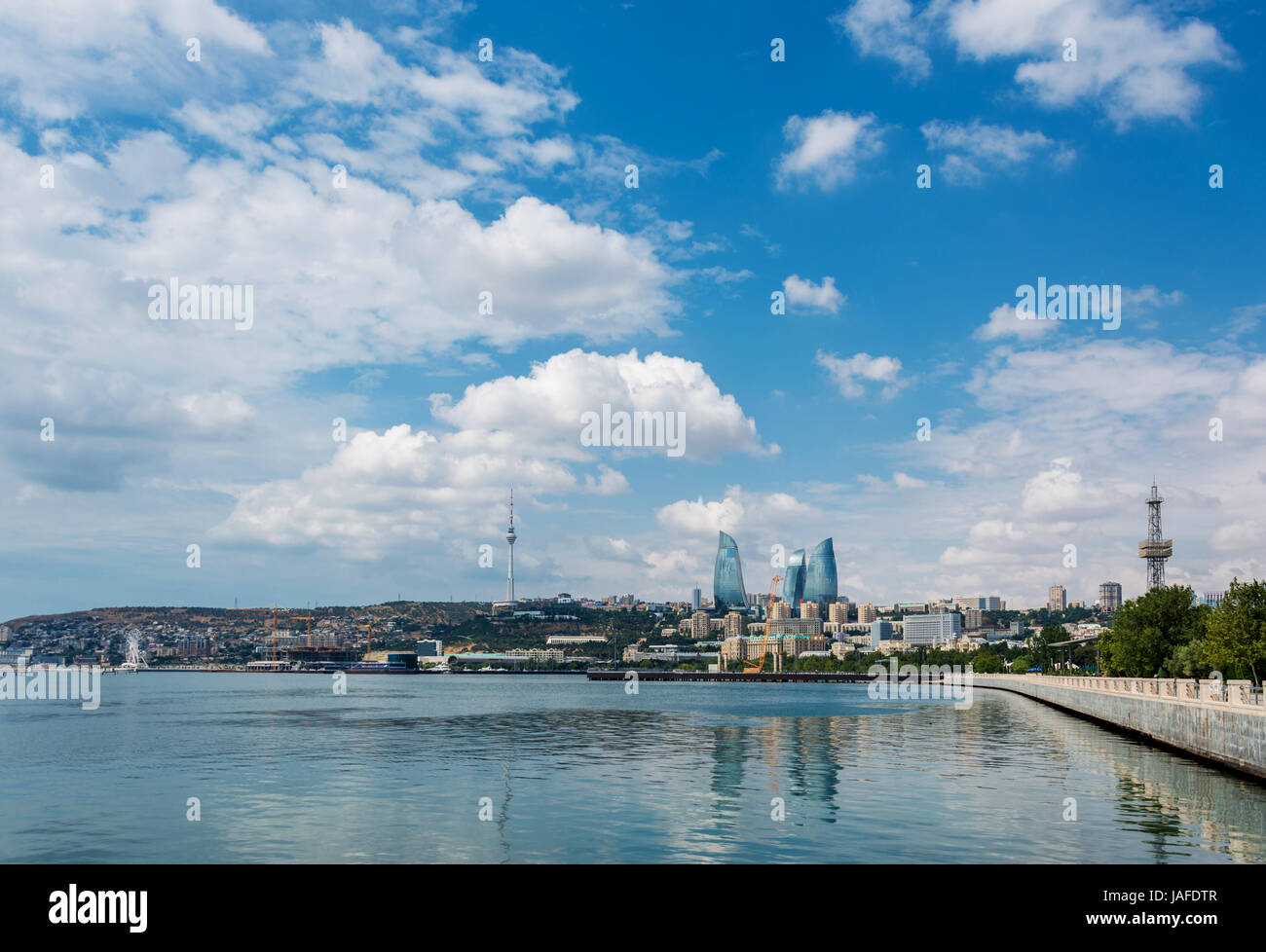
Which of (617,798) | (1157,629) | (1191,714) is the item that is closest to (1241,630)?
(1191,714)

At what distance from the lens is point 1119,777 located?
36562 millimetres

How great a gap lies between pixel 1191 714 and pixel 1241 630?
63.7 ft

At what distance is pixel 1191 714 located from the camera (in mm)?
42625

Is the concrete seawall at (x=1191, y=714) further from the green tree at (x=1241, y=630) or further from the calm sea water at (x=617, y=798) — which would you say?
the green tree at (x=1241, y=630)

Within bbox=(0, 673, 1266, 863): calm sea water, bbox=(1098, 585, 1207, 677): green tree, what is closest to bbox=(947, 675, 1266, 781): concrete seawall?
bbox=(0, 673, 1266, 863): calm sea water

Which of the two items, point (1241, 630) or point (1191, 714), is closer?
point (1191, 714)

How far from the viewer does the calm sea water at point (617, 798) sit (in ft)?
76.5

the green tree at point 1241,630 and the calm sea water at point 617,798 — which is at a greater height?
the green tree at point 1241,630

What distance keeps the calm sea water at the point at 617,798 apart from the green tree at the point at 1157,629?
33300mm

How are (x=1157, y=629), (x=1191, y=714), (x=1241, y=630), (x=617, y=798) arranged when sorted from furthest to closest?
1. (x=1157, y=629)
2. (x=1241, y=630)
3. (x=1191, y=714)
4. (x=617, y=798)

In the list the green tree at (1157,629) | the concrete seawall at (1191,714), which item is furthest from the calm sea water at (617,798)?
the green tree at (1157,629)

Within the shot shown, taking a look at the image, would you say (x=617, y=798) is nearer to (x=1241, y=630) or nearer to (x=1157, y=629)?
(x=1241, y=630)

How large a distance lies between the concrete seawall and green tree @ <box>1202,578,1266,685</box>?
17.7ft
